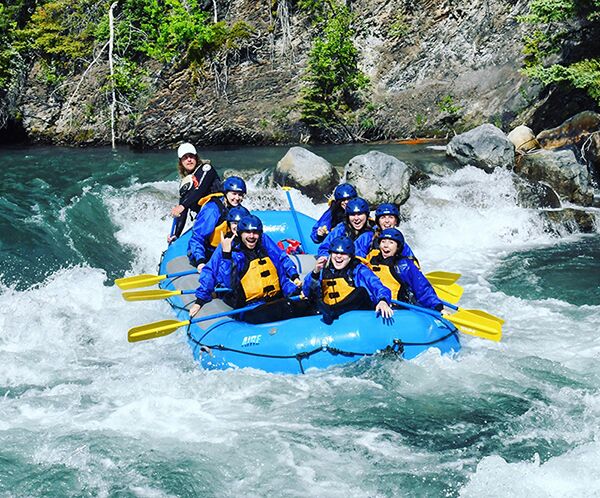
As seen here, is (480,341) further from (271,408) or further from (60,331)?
(60,331)

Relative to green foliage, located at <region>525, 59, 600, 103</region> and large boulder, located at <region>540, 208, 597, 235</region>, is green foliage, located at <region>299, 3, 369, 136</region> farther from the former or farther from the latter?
large boulder, located at <region>540, 208, 597, 235</region>

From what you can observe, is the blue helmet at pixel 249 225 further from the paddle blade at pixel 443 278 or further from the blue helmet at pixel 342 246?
the paddle blade at pixel 443 278

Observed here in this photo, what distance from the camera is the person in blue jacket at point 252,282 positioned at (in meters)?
5.65

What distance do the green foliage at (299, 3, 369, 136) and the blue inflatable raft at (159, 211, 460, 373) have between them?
11.1 metres

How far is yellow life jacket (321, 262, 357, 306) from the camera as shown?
5.34 m

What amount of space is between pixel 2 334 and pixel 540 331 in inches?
197

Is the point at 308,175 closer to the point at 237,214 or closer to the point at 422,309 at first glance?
the point at 237,214

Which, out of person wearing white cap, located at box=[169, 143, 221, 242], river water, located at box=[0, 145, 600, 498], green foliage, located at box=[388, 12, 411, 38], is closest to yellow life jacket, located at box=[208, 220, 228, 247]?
person wearing white cap, located at box=[169, 143, 221, 242]

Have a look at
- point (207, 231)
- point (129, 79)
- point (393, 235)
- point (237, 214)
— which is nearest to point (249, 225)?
point (237, 214)

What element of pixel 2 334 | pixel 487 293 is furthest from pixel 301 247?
pixel 2 334

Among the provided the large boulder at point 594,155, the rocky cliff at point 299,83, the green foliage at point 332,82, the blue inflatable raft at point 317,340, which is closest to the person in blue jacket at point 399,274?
the blue inflatable raft at point 317,340

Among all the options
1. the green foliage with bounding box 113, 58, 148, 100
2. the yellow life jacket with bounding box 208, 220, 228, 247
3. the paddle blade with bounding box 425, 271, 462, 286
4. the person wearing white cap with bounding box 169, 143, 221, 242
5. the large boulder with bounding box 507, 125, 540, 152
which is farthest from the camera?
the green foliage with bounding box 113, 58, 148, 100

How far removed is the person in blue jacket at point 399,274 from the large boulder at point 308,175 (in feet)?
17.0

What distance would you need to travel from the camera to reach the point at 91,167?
1382 centimetres
